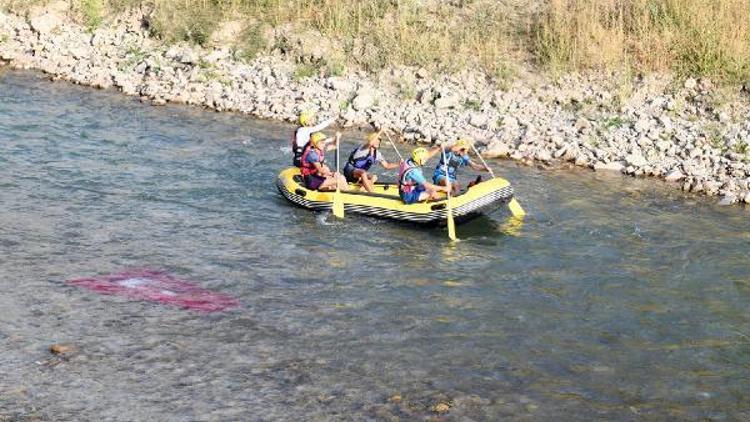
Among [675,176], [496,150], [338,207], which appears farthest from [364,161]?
[675,176]

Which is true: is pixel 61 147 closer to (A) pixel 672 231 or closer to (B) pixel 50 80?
(B) pixel 50 80

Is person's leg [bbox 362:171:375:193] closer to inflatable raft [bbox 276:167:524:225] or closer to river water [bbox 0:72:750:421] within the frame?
inflatable raft [bbox 276:167:524:225]

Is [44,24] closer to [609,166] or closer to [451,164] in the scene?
[451,164]

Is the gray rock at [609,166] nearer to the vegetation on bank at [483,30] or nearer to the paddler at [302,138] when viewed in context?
the vegetation on bank at [483,30]

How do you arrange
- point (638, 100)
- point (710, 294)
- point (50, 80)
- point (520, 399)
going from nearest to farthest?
point (520, 399) < point (710, 294) < point (638, 100) < point (50, 80)

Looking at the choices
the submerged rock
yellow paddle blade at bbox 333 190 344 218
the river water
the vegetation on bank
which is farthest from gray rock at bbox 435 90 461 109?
the submerged rock

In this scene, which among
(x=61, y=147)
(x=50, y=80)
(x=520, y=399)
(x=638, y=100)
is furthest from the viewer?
(x=50, y=80)

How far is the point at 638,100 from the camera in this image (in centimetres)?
1906

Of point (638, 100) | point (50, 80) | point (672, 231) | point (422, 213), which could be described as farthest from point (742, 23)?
point (50, 80)

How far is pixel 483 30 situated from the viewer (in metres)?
21.5

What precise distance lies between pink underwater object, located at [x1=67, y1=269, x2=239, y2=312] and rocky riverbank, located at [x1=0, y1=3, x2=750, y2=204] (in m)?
8.12

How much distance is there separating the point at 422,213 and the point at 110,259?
4.37 meters

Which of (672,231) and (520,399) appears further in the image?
(672,231)

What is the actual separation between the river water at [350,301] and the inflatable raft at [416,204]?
0.76 feet
